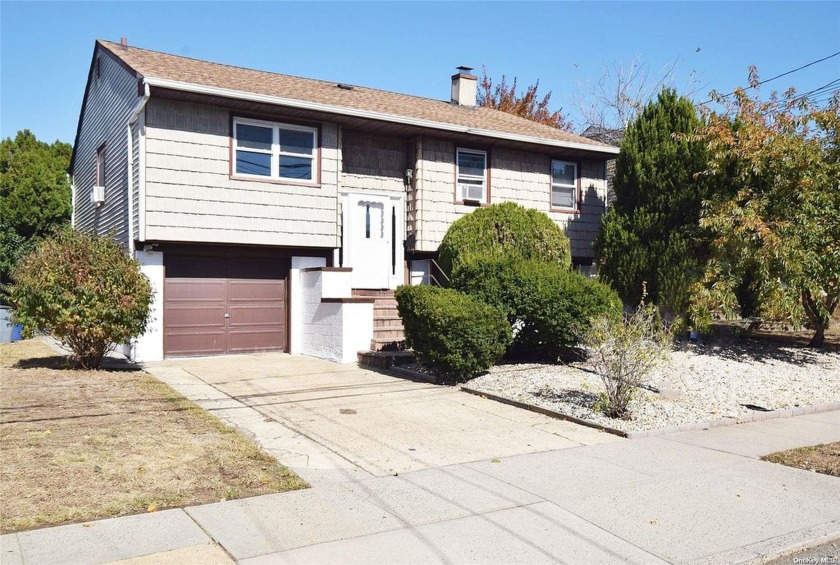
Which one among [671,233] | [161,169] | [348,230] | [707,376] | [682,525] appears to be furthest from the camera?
[348,230]

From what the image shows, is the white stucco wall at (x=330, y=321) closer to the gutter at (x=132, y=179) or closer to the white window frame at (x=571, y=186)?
the gutter at (x=132, y=179)

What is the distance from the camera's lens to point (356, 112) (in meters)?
15.0

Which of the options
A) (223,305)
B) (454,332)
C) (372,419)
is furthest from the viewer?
(223,305)

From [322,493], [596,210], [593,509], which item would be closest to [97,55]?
[596,210]

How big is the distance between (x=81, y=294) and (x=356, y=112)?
6.60 m

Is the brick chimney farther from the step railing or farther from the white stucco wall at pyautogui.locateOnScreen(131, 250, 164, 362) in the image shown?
the white stucco wall at pyautogui.locateOnScreen(131, 250, 164, 362)

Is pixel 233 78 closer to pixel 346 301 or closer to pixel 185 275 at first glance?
pixel 185 275

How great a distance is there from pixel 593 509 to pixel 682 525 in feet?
2.16

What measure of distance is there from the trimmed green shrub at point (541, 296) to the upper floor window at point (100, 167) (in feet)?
33.4

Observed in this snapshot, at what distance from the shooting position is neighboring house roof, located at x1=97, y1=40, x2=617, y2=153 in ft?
45.1

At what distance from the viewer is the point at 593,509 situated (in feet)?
18.3

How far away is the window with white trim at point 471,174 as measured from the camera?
1717 cm

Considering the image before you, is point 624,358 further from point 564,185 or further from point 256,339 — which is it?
point 564,185

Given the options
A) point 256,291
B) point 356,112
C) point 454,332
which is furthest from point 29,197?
point 454,332
